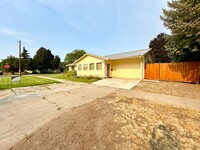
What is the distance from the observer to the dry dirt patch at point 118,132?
2.45 m

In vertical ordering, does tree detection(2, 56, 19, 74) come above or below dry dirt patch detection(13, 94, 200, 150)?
above

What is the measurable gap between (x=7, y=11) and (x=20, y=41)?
16789mm

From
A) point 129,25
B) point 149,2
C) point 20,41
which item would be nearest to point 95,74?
point 129,25

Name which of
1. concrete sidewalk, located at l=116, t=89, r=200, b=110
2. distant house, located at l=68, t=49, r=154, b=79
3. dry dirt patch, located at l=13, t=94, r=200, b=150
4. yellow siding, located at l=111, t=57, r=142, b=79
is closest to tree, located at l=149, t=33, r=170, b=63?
distant house, located at l=68, t=49, r=154, b=79

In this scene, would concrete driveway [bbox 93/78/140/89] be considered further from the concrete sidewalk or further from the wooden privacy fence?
the concrete sidewalk

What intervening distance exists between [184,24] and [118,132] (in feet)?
29.1

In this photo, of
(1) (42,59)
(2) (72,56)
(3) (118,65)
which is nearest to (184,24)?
(3) (118,65)

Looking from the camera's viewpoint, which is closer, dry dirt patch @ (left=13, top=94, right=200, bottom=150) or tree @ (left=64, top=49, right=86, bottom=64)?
dry dirt patch @ (left=13, top=94, right=200, bottom=150)

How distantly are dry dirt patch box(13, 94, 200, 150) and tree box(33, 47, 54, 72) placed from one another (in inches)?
1861

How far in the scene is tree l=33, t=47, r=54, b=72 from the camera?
44.7m

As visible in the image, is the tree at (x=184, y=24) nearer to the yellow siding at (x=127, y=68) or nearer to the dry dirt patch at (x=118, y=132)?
the yellow siding at (x=127, y=68)

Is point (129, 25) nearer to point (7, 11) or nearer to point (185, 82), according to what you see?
point (185, 82)

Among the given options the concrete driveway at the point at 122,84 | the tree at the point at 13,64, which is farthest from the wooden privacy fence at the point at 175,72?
the tree at the point at 13,64

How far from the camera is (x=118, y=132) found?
2922 mm
